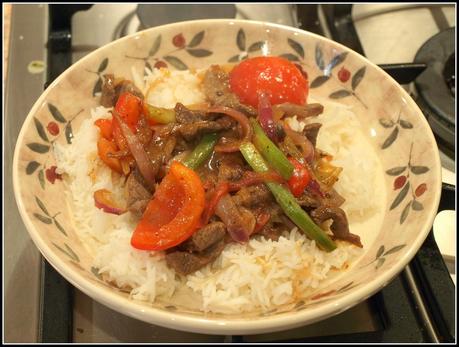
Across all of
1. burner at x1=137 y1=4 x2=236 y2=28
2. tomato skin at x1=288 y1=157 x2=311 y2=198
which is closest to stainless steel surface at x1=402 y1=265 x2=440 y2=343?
tomato skin at x1=288 y1=157 x2=311 y2=198

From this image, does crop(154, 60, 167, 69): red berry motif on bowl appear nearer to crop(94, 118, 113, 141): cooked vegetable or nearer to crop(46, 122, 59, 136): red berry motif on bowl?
crop(94, 118, 113, 141): cooked vegetable

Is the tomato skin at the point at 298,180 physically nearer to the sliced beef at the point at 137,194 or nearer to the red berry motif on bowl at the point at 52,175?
the sliced beef at the point at 137,194

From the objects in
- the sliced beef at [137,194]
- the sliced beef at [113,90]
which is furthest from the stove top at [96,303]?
the sliced beef at [113,90]

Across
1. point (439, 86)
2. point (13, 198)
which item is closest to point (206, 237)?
point (13, 198)

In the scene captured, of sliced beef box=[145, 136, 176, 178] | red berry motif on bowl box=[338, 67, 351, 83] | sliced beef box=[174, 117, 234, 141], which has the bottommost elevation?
sliced beef box=[145, 136, 176, 178]

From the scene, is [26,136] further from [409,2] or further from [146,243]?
[409,2]

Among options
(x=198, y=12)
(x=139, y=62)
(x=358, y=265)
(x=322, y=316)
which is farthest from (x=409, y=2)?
(x=322, y=316)
